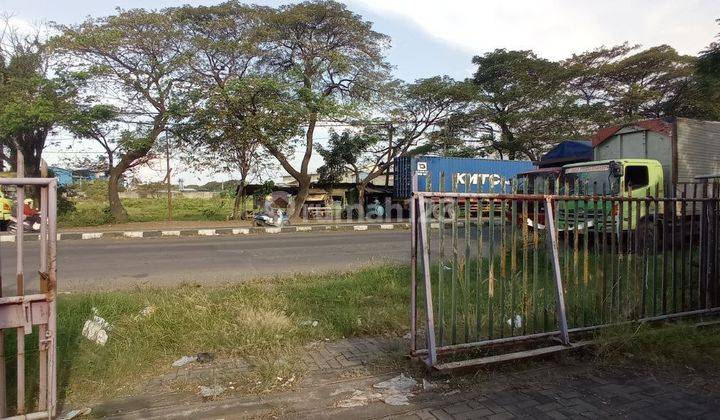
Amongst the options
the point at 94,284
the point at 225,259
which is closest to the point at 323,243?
the point at 225,259

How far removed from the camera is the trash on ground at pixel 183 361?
146 inches

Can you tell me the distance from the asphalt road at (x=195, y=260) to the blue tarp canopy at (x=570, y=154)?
21.0 feet

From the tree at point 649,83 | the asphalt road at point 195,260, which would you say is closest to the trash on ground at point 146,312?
the asphalt road at point 195,260

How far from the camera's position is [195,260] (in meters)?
9.35

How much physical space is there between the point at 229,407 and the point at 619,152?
1162 cm

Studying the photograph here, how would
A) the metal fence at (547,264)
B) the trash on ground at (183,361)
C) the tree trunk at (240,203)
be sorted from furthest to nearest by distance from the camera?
the tree trunk at (240,203) < the trash on ground at (183,361) < the metal fence at (547,264)

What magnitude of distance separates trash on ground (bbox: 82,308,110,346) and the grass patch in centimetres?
6

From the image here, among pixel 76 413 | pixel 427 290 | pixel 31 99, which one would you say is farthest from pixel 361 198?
pixel 76 413

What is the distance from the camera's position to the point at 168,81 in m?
18.5

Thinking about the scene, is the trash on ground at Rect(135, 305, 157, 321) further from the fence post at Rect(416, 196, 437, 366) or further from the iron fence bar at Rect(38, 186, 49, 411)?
the fence post at Rect(416, 196, 437, 366)

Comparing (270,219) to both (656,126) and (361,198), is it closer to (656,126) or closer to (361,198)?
A: (361,198)

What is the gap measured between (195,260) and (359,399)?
7.10 meters

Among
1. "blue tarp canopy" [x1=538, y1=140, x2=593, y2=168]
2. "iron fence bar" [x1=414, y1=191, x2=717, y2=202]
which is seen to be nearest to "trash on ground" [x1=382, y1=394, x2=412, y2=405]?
"iron fence bar" [x1=414, y1=191, x2=717, y2=202]

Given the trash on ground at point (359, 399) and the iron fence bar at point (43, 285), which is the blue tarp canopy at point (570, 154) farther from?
the iron fence bar at point (43, 285)
